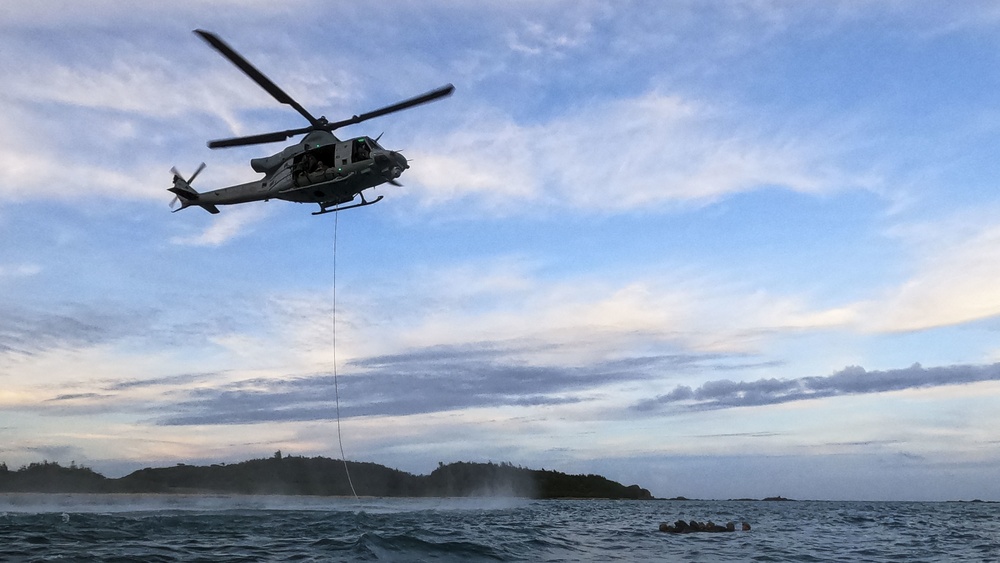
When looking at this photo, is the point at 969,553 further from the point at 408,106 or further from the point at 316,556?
the point at 408,106

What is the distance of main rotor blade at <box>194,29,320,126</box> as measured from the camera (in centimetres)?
2403

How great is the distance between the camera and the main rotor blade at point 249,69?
2403 cm

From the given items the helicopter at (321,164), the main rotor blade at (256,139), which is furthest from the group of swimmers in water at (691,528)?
the main rotor blade at (256,139)

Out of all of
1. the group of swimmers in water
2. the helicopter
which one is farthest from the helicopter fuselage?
the group of swimmers in water

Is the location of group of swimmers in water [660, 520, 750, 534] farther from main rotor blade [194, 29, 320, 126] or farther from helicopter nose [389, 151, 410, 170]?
main rotor blade [194, 29, 320, 126]

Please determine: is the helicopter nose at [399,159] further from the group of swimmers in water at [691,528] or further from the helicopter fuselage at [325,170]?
the group of swimmers in water at [691,528]

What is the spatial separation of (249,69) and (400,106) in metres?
5.85

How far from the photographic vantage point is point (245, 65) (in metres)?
25.4

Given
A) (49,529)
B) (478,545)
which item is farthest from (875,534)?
(49,529)

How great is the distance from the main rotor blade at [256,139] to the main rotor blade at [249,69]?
3.35 ft

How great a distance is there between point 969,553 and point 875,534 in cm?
1691

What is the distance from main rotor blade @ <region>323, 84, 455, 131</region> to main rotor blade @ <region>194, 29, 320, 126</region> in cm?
153

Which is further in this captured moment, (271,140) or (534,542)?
(534,542)

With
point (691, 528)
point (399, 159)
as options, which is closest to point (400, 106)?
point (399, 159)
